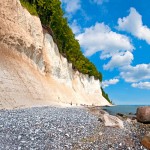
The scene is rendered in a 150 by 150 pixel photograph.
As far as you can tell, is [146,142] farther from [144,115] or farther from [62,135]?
[144,115]

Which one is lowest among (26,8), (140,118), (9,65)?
(140,118)

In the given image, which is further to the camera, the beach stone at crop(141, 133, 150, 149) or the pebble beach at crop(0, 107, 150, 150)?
the beach stone at crop(141, 133, 150, 149)

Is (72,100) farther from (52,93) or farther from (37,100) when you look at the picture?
(37,100)

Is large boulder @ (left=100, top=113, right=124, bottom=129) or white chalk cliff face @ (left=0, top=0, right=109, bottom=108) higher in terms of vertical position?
white chalk cliff face @ (left=0, top=0, right=109, bottom=108)

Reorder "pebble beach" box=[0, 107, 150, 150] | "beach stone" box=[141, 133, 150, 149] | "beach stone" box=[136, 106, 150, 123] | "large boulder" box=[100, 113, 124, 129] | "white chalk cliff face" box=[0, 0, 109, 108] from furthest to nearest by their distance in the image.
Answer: "white chalk cliff face" box=[0, 0, 109, 108]
"beach stone" box=[136, 106, 150, 123]
"large boulder" box=[100, 113, 124, 129]
"beach stone" box=[141, 133, 150, 149]
"pebble beach" box=[0, 107, 150, 150]

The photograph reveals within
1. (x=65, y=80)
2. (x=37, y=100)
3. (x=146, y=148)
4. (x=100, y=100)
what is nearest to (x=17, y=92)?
(x=37, y=100)

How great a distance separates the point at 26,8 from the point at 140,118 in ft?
85.7

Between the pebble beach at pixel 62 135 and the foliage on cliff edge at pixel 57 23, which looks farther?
the foliage on cliff edge at pixel 57 23

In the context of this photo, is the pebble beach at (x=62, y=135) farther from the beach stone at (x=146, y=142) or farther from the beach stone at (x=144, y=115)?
the beach stone at (x=144, y=115)

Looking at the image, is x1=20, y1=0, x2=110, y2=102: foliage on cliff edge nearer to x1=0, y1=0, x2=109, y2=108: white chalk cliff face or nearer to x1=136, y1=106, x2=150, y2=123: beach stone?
x1=0, y1=0, x2=109, y2=108: white chalk cliff face

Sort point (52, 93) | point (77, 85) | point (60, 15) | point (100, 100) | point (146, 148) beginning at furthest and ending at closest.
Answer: point (100, 100)
point (77, 85)
point (60, 15)
point (52, 93)
point (146, 148)

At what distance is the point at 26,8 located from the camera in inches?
1677

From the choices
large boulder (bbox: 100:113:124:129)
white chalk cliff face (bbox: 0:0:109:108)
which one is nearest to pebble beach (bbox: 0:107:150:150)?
large boulder (bbox: 100:113:124:129)

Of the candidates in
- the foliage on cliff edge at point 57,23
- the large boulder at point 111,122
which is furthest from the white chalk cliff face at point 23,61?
the large boulder at point 111,122
